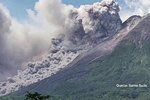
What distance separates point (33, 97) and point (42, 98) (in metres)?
1.45

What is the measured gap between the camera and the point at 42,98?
72.1m

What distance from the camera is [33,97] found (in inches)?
2852
